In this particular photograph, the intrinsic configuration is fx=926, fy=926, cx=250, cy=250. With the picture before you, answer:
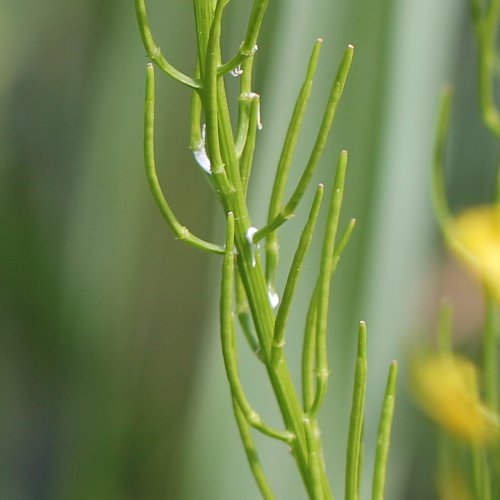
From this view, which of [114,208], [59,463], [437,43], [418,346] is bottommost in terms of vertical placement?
[59,463]

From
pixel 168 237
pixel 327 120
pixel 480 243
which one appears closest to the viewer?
pixel 327 120

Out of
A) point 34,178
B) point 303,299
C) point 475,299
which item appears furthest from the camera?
point 475,299

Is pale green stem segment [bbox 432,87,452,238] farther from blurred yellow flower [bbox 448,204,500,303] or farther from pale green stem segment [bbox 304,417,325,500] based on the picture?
pale green stem segment [bbox 304,417,325,500]

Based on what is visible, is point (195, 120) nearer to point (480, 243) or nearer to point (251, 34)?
point (251, 34)

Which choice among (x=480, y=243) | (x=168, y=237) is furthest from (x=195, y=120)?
(x=168, y=237)

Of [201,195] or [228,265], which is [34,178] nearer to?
[201,195]

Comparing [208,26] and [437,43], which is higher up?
[437,43]

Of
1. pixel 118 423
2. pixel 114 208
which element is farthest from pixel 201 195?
pixel 118 423
